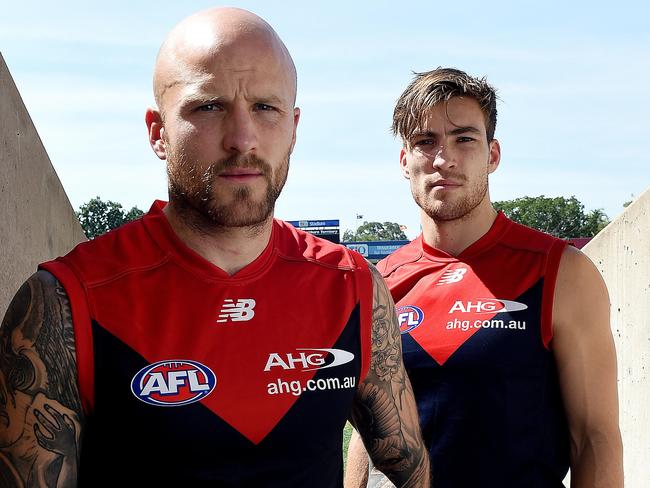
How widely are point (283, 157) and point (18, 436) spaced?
0.94m

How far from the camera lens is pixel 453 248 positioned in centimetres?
330

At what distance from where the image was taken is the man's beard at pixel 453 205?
10.6 feet

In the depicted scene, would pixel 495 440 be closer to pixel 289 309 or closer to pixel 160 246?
pixel 289 309

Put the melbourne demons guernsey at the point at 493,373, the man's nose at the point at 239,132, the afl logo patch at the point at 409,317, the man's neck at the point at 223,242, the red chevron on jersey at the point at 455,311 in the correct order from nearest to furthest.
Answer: the man's nose at the point at 239,132, the man's neck at the point at 223,242, the melbourne demons guernsey at the point at 493,373, the red chevron on jersey at the point at 455,311, the afl logo patch at the point at 409,317

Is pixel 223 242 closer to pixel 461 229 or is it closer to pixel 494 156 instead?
pixel 461 229

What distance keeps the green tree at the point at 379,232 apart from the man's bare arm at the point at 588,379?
385 feet

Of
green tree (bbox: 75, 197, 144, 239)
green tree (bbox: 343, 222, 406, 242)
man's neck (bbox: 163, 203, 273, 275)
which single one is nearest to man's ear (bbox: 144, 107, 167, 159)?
man's neck (bbox: 163, 203, 273, 275)

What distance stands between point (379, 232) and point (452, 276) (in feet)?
404

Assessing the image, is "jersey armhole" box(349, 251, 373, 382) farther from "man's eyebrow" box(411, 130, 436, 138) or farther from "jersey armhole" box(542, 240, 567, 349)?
"man's eyebrow" box(411, 130, 436, 138)

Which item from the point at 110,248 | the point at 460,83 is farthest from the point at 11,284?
the point at 460,83

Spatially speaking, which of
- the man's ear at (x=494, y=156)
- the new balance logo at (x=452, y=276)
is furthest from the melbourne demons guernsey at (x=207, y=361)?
the man's ear at (x=494, y=156)

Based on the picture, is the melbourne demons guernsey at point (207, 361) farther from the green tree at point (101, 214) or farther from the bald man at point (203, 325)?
the green tree at point (101, 214)

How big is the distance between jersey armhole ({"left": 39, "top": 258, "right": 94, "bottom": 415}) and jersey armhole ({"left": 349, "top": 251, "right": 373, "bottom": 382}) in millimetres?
727

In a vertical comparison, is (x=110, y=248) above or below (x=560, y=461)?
above
